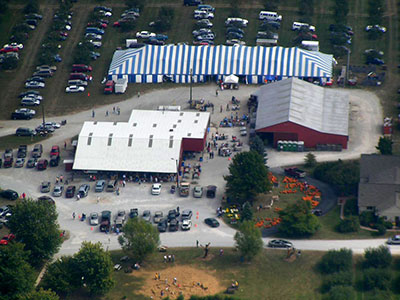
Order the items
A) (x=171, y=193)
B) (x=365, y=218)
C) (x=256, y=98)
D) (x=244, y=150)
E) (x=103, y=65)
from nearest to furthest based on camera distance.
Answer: (x=365, y=218) < (x=171, y=193) < (x=244, y=150) < (x=256, y=98) < (x=103, y=65)

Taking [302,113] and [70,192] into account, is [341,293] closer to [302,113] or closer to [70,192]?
→ [302,113]

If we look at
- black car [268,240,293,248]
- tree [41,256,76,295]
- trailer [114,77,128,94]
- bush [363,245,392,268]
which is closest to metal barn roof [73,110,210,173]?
trailer [114,77,128,94]

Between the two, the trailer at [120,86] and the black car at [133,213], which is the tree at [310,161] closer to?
the black car at [133,213]

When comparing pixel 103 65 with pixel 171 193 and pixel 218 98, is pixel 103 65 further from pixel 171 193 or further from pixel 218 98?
pixel 171 193

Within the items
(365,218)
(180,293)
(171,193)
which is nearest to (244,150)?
(171,193)

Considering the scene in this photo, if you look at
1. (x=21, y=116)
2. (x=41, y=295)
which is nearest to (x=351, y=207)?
(x=41, y=295)

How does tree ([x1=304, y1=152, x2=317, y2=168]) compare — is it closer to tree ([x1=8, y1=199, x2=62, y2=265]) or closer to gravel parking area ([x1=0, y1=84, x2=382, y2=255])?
gravel parking area ([x1=0, y1=84, x2=382, y2=255])

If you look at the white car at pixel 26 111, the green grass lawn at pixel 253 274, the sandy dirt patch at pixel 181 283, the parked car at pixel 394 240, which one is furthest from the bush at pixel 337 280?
the white car at pixel 26 111

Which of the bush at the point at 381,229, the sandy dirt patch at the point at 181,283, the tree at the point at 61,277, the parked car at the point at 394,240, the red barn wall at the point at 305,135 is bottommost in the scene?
the sandy dirt patch at the point at 181,283
